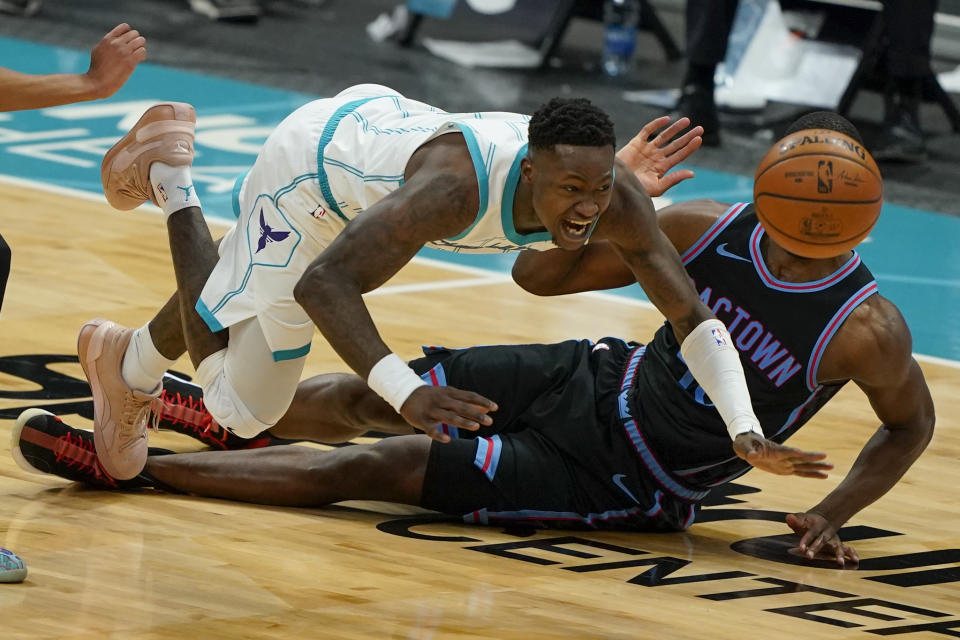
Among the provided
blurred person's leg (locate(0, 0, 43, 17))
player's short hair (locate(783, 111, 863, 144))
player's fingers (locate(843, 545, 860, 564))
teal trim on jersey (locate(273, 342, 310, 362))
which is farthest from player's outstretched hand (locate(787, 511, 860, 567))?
blurred person's leg (locate(0, 0, 43, 17))

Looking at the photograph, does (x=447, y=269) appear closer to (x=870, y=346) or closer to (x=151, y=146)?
(x=151, y=146)

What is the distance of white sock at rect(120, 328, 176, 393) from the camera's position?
4703 millimetres

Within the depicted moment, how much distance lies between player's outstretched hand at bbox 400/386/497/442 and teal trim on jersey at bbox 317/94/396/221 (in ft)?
2.64

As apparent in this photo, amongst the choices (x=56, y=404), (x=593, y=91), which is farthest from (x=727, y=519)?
(x=593, y=91)

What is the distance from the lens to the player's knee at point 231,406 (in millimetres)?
4480

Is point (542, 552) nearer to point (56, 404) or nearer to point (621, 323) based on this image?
point (56, 404)

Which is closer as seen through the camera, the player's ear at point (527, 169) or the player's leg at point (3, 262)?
the player's leg at point (3, 262)

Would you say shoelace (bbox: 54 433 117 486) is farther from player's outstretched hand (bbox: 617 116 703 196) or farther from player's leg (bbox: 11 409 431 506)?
player's outstretched hand (bbox: 617 116 703 196)

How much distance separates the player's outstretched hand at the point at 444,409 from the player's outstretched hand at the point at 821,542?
47.2 inches

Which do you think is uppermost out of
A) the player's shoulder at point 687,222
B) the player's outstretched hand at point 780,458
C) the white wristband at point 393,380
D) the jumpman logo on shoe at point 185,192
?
the player's shoulder at point 687,222

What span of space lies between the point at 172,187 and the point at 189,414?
0.69 meters

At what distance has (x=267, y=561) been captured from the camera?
4051 mm

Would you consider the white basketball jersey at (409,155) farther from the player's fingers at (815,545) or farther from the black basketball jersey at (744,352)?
the player's fingers at (815,545)

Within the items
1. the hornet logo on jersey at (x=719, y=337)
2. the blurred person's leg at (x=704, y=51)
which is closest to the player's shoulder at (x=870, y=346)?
the hornet logo on jersey at (x=719, y=337)
